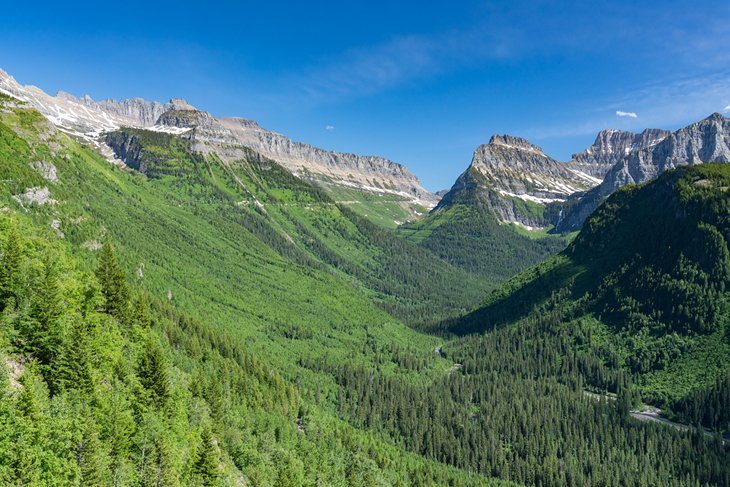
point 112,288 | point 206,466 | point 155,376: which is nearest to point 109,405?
point 155,376

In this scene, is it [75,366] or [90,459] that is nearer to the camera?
[90,459]

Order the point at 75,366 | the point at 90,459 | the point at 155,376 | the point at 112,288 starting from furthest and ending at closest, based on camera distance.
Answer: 1. the point at 112,288
2. the point at 155,376
3. the point at 75,366
4. the point at 90,459

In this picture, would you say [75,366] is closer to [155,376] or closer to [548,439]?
[155,376]

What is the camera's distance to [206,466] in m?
60.6

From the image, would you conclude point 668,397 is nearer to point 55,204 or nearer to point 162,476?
point 162,476

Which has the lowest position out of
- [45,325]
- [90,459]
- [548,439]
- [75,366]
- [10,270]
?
[548,439]

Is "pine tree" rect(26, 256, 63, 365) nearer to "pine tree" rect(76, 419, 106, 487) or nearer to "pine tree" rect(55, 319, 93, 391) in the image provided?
"pine tree" rect(55, 319, 93, 391)

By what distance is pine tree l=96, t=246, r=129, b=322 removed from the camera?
83750 mm

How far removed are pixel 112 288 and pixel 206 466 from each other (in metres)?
38.6

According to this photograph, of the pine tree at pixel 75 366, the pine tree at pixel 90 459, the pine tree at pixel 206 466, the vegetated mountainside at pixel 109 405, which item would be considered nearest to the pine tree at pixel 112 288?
the vegetated mountainside at pixel 109 405

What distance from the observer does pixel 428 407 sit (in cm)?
19462

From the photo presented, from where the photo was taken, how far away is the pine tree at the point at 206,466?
59.8 meters

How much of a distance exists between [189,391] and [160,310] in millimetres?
56044

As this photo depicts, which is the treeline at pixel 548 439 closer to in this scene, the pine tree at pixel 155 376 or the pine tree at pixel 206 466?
the pine tree at pixel 155 376
